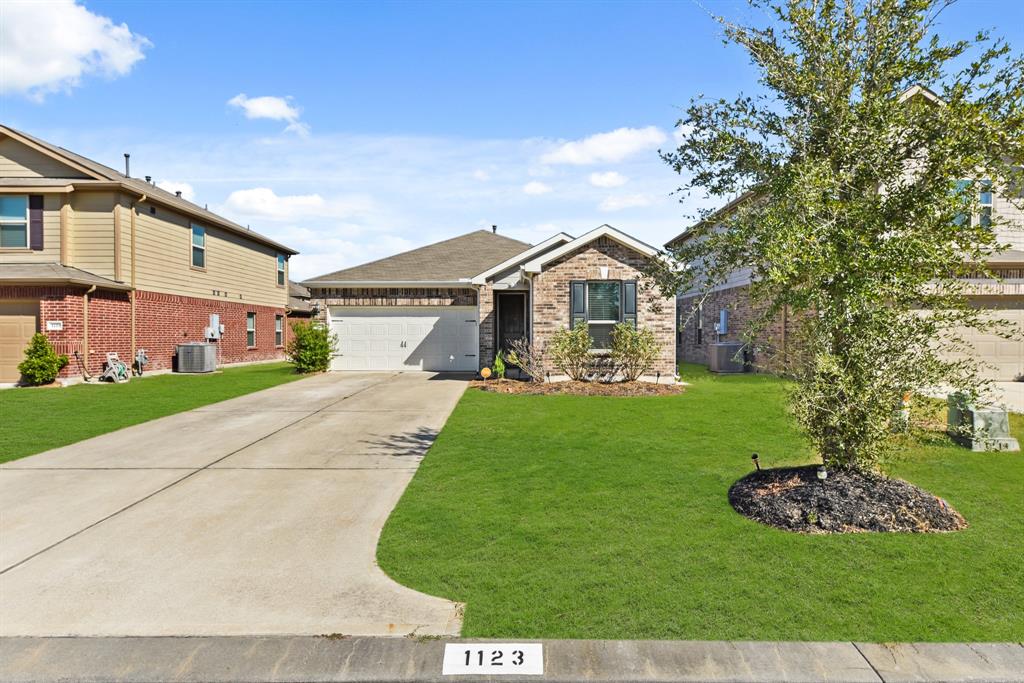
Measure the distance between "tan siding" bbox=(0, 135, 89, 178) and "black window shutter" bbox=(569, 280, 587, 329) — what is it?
1539 centimetres

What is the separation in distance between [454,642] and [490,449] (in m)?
4.82

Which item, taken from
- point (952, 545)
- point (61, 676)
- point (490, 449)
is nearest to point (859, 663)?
point (952, 545)

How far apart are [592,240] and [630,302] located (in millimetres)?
2034

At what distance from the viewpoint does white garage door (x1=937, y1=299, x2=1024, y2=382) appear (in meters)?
16.5

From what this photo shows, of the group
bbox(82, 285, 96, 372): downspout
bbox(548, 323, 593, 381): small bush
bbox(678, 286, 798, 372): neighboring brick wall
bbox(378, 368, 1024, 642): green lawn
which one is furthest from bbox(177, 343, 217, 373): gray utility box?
bbox(678, 286, 798, 372): neighboring brick wall

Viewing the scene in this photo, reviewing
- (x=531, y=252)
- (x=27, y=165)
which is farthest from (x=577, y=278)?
(x=27, y=165)

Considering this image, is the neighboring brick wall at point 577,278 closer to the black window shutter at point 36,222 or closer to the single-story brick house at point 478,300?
the single-story brick house at point 478,300

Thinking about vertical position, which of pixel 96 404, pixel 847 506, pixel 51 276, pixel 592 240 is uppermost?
pixel 592 240

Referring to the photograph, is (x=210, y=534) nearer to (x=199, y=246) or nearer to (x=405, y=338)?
(x=405, y=338)

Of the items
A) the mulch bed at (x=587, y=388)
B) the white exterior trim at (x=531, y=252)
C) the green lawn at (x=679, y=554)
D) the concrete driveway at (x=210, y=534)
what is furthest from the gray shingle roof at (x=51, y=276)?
the green lawn at (x=679, y=554)

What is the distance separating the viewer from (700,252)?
625 centimetres

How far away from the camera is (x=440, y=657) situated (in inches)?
126

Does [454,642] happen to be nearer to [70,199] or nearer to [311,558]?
[311,558]

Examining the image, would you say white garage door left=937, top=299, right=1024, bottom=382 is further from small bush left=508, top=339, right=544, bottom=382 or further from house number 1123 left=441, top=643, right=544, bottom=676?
house number 1123 left=441, top=643, right=544, bottom=676
